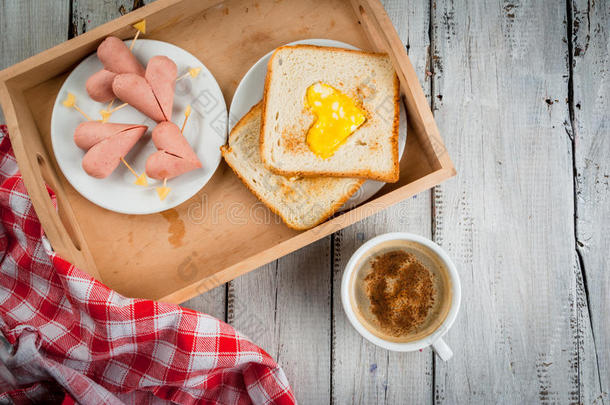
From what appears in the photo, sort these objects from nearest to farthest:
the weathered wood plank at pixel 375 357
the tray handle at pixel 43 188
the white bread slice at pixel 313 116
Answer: the tray handle at pixel 43 188, the white bread slice at pixel 313 116, the weathered wood plank at pixel 375 357

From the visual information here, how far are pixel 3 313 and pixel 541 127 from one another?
1.33 metres

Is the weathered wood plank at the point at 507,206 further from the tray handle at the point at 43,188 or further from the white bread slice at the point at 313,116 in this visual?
the tray handle at the point at 43,188

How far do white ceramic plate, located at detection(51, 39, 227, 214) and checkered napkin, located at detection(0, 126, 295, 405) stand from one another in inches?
5.1

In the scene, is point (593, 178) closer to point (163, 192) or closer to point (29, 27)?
point (163, 192)

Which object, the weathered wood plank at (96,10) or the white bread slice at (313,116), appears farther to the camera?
the weathered wood plank at (96,10)

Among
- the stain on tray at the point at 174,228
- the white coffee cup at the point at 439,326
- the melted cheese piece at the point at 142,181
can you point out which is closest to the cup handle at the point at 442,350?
the white coffee cup at the point at 439,326

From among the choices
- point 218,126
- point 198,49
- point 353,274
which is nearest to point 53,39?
point 198,49

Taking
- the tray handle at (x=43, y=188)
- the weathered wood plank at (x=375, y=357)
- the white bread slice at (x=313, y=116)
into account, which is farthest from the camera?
the weathered wood plank at (x=375, y=357)

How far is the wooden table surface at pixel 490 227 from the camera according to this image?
42.4 inches

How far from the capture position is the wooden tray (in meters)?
0.92

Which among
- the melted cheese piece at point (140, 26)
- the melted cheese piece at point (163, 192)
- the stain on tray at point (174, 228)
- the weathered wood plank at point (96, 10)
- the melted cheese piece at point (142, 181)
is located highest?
the weathered wood plank at point (96, 10)

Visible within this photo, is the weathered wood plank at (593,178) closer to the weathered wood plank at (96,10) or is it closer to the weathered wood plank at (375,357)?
the weathered wood plank at (375,357)

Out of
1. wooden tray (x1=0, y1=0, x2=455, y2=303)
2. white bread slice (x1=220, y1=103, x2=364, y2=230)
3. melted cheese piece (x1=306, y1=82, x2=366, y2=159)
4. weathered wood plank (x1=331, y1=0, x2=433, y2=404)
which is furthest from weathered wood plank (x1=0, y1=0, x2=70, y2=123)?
weathered wood plank (x1=331, y1=0, x2=433, y2=404)

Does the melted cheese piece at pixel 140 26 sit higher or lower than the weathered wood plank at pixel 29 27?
lower
